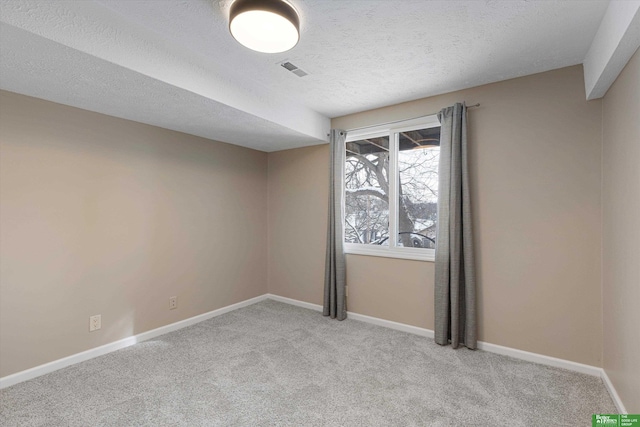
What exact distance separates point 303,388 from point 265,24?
2326 mm

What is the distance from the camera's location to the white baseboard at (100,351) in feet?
7.02

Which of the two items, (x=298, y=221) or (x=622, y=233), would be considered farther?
(x=298, y=221)

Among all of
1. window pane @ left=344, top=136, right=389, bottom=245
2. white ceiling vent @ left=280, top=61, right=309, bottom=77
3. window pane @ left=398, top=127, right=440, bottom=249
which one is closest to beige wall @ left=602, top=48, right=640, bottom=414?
window pane @ left=398, top=127, right=440, bottom=249

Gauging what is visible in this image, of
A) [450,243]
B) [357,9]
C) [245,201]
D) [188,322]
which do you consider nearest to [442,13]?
[357,9]

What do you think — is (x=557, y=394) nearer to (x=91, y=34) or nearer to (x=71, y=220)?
(x=91, y=34)

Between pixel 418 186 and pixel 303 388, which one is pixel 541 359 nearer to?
pixel 418 186

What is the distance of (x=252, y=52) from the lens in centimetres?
213

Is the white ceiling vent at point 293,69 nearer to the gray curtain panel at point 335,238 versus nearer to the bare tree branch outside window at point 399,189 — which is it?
the gray curtain panel at point 335,238

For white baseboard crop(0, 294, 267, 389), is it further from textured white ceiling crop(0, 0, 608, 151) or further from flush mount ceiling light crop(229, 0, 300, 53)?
flush mount ceiling light crop(229, 0, 300, 53)

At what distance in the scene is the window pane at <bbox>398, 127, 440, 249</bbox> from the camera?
3014mm

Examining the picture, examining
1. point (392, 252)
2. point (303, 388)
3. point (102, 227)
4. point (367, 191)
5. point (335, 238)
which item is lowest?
point (303, 388)

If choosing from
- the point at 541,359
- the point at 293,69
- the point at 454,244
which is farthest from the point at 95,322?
the point at 541,359

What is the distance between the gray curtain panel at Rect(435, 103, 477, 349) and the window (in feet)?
0.74

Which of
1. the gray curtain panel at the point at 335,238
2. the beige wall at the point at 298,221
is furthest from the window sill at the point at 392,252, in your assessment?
the beige wall at the point at 298,221
